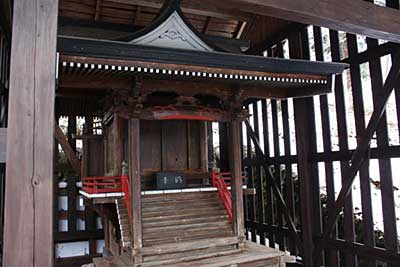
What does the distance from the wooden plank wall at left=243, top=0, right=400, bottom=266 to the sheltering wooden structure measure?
0.07 ft

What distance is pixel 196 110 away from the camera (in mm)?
4484

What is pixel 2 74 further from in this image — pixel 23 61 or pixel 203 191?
pixel 23 61

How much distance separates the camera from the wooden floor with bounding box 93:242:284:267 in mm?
4012

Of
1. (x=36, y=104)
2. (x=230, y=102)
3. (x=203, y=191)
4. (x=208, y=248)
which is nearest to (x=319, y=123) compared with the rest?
(x=230, y=102)

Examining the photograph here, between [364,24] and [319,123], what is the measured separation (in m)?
2.98

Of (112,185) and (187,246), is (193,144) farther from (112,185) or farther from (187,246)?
(187,246)

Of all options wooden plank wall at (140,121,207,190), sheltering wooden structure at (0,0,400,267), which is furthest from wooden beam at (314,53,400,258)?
wooden plank wall at (140,121,207,190)

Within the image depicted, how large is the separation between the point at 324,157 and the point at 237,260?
223 centimetres

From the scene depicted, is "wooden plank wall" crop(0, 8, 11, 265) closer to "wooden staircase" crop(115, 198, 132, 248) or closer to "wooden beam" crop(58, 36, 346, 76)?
"wooden staircase" crop(115, 198, 132, 248)

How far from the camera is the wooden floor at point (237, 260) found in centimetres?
401

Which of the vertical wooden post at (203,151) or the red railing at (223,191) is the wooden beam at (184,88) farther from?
the red railing at (223,191)

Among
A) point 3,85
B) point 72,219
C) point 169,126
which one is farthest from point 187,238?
point 3,85

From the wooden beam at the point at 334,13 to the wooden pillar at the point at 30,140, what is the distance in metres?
1.20

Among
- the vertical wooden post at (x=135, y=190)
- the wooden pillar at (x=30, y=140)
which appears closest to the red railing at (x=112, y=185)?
the vertical wooden post at (x=135, y=190)
